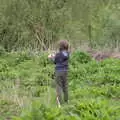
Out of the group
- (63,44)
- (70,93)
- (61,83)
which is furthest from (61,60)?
(70,93)

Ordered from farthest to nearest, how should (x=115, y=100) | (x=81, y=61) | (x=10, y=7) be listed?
(x=10, y=7), (x=81, y=61), (x=115, y=100)

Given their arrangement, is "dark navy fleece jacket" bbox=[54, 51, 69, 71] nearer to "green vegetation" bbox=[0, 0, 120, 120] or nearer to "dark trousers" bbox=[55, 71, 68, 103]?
"dark trousers" bbox=[55, 71, 68, 103]

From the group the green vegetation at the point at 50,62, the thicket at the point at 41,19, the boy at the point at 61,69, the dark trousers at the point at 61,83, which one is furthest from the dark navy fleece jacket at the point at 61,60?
the thicket at the point at 41,19

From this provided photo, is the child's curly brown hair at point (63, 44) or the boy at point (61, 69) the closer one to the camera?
the child's curly brown hair at point (63, 44)

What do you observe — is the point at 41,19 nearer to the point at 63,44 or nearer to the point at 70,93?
the point at 70,93

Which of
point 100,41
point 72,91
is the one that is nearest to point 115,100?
point 72,91

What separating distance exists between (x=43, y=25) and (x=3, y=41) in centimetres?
323

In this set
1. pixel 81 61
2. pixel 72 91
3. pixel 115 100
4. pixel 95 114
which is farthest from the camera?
pixel 81 61

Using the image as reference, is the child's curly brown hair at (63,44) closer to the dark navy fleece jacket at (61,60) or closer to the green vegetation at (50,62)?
the dark navy fleece jacket at (61,60)

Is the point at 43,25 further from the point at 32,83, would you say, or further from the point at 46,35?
the point at 32,83

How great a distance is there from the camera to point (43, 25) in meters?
30.3

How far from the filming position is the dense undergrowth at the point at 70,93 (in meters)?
6.87

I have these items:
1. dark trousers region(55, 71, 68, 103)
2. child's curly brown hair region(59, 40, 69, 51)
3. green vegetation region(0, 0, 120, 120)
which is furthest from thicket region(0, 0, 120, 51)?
child's curly brown hair region(59, 40, 69, 51)

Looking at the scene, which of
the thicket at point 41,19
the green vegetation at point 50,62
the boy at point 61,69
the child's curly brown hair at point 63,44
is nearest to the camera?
the green vegetation at point 50,62
